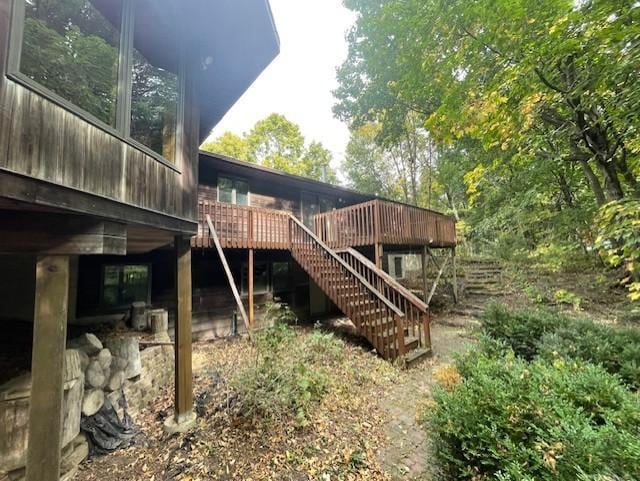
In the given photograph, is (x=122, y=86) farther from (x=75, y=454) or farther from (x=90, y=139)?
(x=75, y=454)

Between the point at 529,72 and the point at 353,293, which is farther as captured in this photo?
→ the point at 353,293

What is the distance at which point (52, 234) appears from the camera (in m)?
2.05

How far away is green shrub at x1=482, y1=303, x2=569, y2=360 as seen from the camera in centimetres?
502

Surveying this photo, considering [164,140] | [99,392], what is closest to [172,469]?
[99,392]

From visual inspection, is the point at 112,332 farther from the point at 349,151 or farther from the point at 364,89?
the point at 349,151

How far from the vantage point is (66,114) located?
2.08 meters

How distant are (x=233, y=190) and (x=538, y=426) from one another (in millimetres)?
9496

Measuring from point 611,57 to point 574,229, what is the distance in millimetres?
8249

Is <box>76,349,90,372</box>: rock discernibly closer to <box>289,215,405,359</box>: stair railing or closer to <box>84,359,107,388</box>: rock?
<box>84,359,107,388</box>: rock

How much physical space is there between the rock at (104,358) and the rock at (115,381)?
150 millimetres

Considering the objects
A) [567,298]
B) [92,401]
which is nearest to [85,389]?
[92,401]

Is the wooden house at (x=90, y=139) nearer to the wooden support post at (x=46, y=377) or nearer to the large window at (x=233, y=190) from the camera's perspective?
the wooden support post at (x=46, y=377)

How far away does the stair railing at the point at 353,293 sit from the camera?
6.01 meters

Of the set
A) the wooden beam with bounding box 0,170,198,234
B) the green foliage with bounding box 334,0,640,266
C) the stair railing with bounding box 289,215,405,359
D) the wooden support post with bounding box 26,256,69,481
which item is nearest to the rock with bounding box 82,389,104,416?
the wooden support post with bounding box 26,256,69,481
